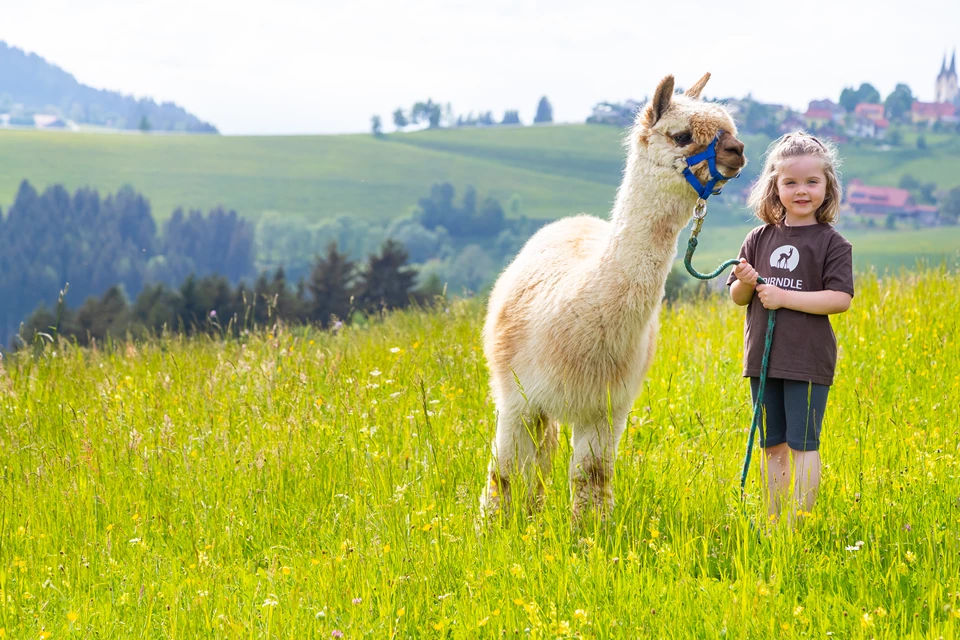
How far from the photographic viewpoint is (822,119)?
134250 mm

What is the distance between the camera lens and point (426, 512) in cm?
362

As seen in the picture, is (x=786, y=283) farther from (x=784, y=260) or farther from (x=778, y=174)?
(x=778, y=174)

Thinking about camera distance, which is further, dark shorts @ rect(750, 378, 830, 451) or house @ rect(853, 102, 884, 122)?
house @ rect(853, 102, 884, 122)

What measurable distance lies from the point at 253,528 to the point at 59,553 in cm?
83

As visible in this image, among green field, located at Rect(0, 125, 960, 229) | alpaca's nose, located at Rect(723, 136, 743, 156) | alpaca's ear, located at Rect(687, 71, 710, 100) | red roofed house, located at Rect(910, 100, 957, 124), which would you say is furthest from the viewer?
red roofed house, located at Rect(910, 100, 957, 124)

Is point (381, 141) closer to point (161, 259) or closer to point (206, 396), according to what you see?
point (161, 259)

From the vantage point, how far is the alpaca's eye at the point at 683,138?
3.52 m

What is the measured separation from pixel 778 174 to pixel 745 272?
0.48m

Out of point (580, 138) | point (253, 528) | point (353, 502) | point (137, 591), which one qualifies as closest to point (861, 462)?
point (353, 502)

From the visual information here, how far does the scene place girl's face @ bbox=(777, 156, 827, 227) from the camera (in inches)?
142

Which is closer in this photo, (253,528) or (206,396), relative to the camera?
(253,528)

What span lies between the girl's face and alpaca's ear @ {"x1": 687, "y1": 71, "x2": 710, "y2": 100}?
21.5 inches

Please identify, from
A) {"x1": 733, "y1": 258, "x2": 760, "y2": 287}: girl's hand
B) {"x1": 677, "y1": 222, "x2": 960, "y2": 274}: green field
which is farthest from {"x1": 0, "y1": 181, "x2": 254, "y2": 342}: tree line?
{"x1": 733, "y1": 258, "x2": 760, "y2": 287}: girl's hand

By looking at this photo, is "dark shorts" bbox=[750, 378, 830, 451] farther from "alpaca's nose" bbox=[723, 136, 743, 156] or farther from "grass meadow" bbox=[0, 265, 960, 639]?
"alpaca's nose" bbox=[723, 136, 743, 156]
